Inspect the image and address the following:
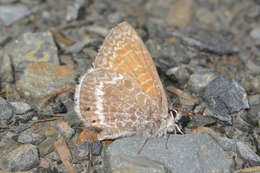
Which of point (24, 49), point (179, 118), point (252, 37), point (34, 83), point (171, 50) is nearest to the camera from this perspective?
point (179, 118)

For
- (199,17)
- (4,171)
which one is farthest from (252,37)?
(4,171)

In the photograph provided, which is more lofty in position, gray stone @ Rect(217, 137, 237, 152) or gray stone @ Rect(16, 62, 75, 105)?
gray stone @ Rect(16, 62, 75, 105)

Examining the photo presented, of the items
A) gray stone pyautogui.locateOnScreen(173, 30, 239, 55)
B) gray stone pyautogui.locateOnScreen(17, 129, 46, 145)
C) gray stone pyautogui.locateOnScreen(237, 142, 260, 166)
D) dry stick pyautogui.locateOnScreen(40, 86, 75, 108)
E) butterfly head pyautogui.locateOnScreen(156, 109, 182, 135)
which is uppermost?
gray stone pyautogui.locateOnScreen(173, 30, 239, 55)

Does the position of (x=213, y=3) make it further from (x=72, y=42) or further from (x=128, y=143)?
(x=128, y=143)

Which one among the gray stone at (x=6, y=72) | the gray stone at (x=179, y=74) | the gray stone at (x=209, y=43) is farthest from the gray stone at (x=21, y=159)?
the gray stone at (x=209, y=43)

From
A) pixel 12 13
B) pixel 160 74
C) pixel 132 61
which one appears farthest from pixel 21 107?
pixel 12 13

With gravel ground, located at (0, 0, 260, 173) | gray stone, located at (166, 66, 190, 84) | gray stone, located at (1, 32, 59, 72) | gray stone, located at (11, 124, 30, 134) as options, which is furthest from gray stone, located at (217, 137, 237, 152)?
gray stone, located at (1, 32, 59, 72)

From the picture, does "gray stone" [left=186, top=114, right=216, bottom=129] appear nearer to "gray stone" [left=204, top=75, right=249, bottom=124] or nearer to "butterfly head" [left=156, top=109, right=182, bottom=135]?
"gray stone" [left=204, top=75, right=249, bottom=124]
